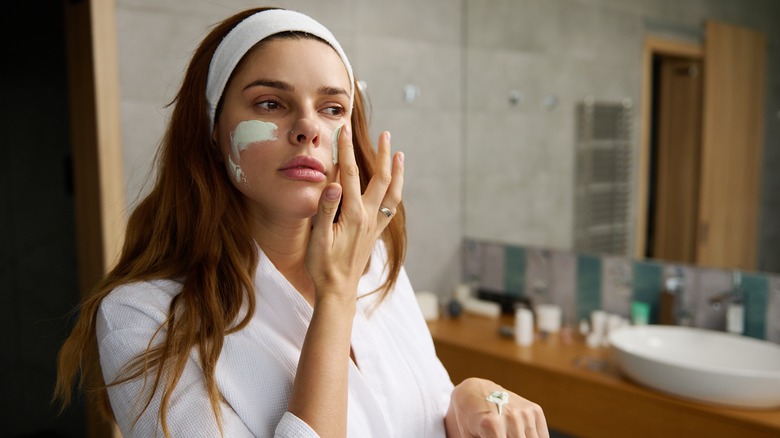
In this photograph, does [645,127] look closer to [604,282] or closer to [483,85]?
[604,282]

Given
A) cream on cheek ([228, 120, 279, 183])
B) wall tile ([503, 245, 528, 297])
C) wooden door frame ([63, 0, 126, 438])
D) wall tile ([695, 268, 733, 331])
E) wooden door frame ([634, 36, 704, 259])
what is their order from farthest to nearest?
wall tile ([503, 245, 528, 297]) < wooden door frame ([634, 36, 704, 259]) < wall tile ([695, 268, 733, 331]) < wooden door frame ([63, 0, 126, 438]) < cream on cheek ([228, 120, 279, 183])

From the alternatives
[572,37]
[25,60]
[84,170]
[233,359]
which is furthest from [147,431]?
[25,60]

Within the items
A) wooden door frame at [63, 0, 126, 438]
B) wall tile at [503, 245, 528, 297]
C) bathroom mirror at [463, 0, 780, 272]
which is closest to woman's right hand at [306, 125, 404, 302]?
wooden door frame at [63, 0, 126, 438]

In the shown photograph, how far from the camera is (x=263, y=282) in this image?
3.51 ft

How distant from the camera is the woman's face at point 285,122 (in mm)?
992

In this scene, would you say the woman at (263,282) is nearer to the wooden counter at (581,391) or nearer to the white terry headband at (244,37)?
the white terry headband at (244,37)

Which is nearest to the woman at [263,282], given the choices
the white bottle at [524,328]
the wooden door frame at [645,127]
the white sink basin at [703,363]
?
the white sink basin at [703,363]

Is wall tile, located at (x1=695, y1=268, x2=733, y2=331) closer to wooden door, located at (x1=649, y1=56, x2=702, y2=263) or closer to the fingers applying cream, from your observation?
wooden door, located at (x1=649, y1=56, x2=702, y2=263)

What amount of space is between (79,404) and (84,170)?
43.1 inches

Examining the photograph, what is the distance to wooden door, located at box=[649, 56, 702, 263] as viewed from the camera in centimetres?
218

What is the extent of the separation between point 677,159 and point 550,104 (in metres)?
0.59

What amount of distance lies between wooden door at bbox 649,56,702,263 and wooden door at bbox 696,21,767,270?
0.04m

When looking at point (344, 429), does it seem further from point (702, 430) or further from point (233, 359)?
point (702, 430)

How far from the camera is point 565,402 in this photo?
2.04 metres
